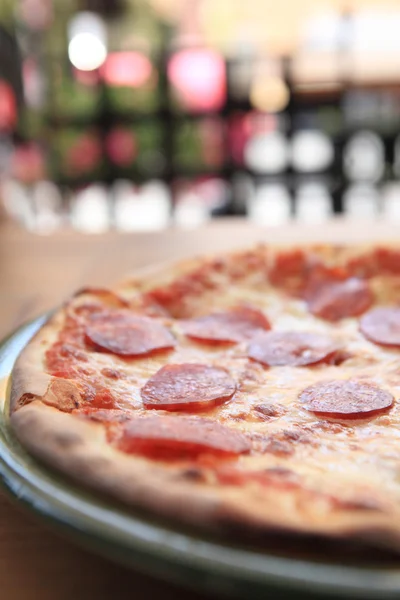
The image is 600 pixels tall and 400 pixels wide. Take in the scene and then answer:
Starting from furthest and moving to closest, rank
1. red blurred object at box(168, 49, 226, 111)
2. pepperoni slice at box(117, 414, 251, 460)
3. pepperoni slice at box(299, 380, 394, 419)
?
red blurred object at box(168, 49, 226, 111), pepperoni slice at box(299, 380, 394, 419), pepperoni slice at box(117, 414, 251, 460)

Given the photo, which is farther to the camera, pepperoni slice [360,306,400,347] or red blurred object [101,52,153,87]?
red blurred object [101,52,153,87]

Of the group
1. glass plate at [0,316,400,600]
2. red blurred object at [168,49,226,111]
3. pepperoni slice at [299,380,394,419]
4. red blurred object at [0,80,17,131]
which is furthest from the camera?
red blurred object at [0,80,17,131]

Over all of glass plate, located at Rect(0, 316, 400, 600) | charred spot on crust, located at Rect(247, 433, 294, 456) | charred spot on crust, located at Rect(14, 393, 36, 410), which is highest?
glass plate, located at Rect(0, 316, 400, 600)

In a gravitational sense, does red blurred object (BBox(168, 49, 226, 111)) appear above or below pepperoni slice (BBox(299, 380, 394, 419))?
above

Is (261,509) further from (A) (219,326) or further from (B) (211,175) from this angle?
(B) (211,175)

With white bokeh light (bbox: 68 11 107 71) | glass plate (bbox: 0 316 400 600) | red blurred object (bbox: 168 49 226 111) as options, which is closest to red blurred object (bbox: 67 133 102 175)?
white bokeh light (bbox: 68 11 107 71)

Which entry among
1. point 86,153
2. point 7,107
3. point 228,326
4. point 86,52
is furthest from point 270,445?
point 86,52

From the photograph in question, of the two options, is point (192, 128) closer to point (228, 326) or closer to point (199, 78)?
point (199, 78)

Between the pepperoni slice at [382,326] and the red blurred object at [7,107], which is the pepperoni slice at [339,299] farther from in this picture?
the red blurred object at [7,107]

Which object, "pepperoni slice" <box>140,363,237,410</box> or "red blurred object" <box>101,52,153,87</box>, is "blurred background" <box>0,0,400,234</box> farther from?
"pepperoni slice" <box>140,363,237,410</box>
